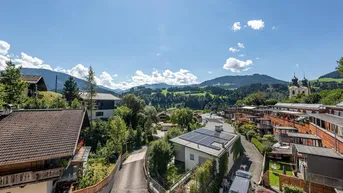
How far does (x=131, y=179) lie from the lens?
1839cm

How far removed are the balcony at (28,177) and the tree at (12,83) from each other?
16101 millimetres

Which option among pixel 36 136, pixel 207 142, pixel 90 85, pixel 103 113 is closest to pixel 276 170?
pixel 207 142

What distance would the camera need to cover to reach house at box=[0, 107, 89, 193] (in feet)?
29.4

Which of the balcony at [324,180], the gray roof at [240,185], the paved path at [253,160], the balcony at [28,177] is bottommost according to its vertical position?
the paved path at [253,160]

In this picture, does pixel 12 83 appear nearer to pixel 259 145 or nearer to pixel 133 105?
pixel 133 105

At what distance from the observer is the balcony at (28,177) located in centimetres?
862

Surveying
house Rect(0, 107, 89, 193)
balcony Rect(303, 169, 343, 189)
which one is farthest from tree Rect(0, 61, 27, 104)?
balcony Rect(303, 169, 343, 189)

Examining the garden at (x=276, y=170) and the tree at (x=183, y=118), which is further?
the tree at (x=183, y=118)

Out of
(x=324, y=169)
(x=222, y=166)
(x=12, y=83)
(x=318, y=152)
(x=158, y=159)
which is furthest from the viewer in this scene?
(x=12, y=83)

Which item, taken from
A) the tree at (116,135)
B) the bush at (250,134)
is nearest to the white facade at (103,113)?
the tree at (116,135)

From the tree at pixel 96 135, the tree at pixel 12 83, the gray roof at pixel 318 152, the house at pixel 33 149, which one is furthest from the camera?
the tree at pixel 96 135

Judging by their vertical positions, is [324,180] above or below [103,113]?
below

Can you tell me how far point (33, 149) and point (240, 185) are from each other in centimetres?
1646

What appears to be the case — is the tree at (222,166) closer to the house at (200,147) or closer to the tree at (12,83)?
the house at (200,147)
